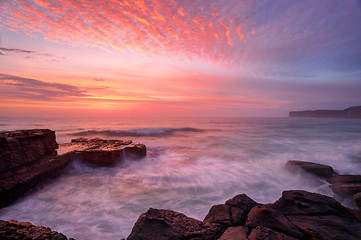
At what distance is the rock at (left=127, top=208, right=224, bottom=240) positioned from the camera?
2.59m

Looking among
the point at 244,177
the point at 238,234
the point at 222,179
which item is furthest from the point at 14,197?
the point at 244,177

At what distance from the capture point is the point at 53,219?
159 inches

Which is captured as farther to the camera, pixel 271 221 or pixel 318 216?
pixel 318 216

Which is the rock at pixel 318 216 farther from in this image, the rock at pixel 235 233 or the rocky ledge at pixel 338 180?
the rocky ledge at pixel 338 180

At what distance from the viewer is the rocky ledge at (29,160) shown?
14.4 ft

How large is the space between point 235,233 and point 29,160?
616 centimetres

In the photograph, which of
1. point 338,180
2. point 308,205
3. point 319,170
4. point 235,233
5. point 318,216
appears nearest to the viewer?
point 235,233

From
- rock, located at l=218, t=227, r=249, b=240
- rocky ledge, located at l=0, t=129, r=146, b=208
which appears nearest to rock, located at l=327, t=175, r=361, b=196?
rock, located at l=218, t=227, r=249, b=240

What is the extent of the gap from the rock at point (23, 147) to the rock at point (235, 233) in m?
5.52

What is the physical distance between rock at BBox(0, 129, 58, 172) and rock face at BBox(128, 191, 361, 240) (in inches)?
169

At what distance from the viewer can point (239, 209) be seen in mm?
3303

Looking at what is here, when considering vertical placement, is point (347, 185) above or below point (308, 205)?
below

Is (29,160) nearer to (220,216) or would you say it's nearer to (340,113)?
(220,216)

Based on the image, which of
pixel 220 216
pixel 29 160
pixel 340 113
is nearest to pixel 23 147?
pixel 29 160
